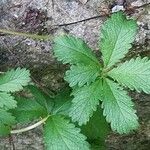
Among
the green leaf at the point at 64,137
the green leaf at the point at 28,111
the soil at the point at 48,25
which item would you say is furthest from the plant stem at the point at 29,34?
the green leaf at the point at 64,137

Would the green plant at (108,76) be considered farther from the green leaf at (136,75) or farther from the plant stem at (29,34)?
the plant stem at (29,34)

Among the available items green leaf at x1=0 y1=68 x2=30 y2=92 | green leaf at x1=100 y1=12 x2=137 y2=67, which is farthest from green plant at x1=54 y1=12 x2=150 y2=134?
green leaf at x1=0 y1=68 x2=30 y2=92

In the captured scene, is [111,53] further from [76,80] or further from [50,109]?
[50,109]

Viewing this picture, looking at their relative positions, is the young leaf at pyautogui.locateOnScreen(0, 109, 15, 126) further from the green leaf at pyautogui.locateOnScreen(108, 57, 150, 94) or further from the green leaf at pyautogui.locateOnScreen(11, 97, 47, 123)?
the green leaf at pyautogui.locateOnScreen(108, 57, 150, 94)

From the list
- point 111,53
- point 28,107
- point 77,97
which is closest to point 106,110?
point 77,97

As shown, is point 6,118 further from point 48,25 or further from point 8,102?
point 48,25

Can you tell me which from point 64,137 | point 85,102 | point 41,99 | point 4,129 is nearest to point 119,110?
point 85,102
